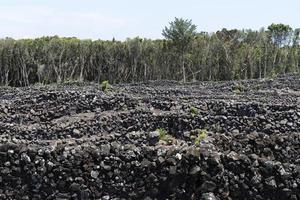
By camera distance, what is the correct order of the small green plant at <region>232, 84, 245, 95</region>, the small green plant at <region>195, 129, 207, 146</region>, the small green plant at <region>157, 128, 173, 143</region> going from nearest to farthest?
the small green plant at <region>195, 129, 207, 146</region> → the small green plant at <region>157, 128, 173, 143</region> → the small green plant at <region>232, 84, 245, 95</region>

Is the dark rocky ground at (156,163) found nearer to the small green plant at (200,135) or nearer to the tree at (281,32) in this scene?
the small green plant at (200,135)

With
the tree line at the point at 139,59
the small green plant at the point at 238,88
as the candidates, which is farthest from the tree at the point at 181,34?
the small green plant at the point at 238,88

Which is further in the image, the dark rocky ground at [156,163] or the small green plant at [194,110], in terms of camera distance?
the small green plant at [194,110]

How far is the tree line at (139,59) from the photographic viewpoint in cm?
3734

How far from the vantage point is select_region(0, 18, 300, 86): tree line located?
3734 centimetres

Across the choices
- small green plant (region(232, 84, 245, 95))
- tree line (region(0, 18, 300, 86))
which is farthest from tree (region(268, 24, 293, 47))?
small green plant (region(232, 84, 245, 95))

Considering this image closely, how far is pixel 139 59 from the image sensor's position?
3806 centimetres

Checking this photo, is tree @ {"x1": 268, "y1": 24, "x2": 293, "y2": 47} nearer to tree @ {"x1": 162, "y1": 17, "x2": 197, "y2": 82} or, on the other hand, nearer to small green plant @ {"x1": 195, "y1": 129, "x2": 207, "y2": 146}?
tree @ {"x1": 162, "y1": 17, "x2": 197, "y2": 82}

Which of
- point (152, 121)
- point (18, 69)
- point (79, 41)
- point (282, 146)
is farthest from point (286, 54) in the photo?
point (282, 146)

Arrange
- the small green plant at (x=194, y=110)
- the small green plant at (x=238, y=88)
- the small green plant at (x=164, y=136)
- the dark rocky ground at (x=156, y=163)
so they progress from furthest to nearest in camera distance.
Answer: the small green plant at (x=238, y=88), the small green plant at (x=194, y=110), the small green plant at (x=164, y=136), the dark rocky ground at (x=156, y=163)

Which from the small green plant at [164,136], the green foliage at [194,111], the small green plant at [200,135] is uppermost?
the green foliage at [194,111]

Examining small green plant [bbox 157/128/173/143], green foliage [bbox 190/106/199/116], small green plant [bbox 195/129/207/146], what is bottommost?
small green plant [bbox 157/128/173/143]

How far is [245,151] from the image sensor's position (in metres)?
9.91

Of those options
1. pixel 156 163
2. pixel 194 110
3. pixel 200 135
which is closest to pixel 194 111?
pixel 194 110
